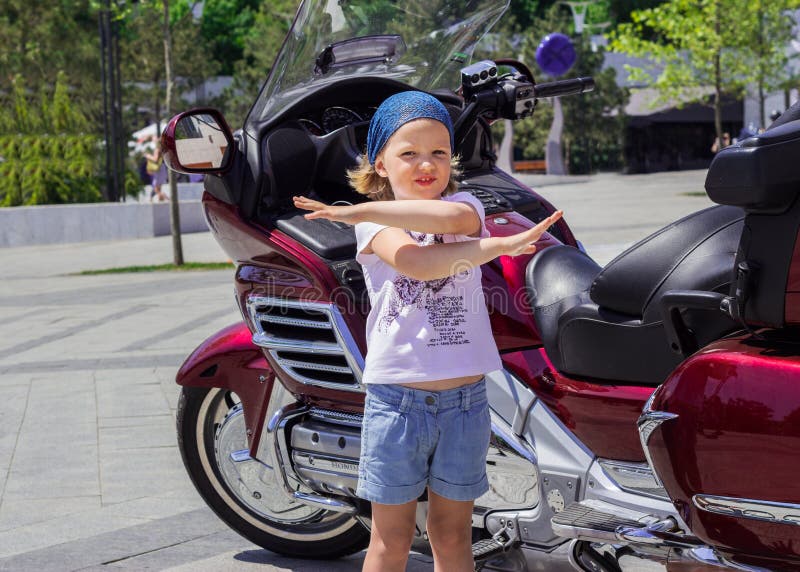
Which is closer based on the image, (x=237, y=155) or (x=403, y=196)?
(x=403, y=196)

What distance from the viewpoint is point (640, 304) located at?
275 centimetres

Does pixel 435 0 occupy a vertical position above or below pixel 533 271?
above

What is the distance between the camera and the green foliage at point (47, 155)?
68.5ft

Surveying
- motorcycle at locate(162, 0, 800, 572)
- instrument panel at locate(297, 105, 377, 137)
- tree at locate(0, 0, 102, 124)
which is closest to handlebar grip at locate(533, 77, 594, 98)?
motorcycle at locate(162, 0, 800, 572)

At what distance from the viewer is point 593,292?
2832 mm

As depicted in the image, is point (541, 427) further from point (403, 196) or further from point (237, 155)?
point (237, 155)

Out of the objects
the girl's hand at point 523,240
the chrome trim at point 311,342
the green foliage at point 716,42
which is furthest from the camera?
the green foliage at point 716,42

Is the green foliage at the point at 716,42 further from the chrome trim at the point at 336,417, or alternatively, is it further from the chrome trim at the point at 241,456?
the chrome trim at the point at 336,417

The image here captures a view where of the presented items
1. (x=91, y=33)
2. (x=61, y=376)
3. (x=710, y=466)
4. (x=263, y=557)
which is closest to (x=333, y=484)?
(x=263, y=557)

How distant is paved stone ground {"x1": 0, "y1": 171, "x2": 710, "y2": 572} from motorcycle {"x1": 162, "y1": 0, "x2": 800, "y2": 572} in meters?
0.42

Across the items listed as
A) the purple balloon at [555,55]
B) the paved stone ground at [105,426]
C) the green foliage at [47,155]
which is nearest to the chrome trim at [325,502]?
Answer: the paved stone ground at [105,426]

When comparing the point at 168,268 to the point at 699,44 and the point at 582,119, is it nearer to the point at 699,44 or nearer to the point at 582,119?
the point at 699,44

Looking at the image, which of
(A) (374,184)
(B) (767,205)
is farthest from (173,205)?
(B) (767,205)

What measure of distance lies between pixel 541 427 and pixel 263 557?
4.69ft
